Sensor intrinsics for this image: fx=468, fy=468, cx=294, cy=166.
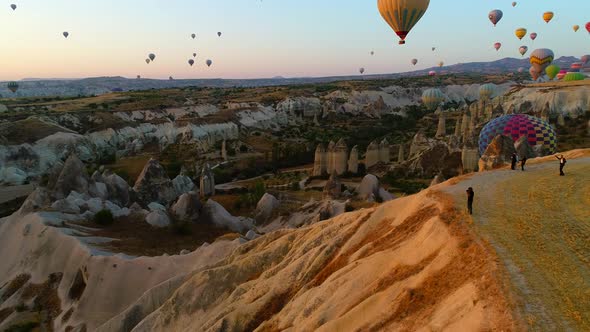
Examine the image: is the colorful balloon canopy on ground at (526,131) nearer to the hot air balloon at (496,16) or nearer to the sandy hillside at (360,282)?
the sandy hillside at (360,282)

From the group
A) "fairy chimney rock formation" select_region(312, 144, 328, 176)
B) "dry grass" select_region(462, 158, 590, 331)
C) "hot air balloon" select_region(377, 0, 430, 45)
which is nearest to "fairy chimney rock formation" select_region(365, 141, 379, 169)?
"fairy chimney rock formation" select_region(312, 144, 328, 176)

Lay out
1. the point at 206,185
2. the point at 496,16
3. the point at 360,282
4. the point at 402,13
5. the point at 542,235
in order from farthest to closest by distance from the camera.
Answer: the point at 496,16, the point at 206,185, the point at 402,13, the point at 360,282, the point at 542,235

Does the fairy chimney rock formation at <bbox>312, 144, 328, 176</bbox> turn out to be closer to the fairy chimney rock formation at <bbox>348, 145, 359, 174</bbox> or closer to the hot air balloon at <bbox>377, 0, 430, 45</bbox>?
the fairy chimney rock formation at <bbox>348, 145, 359, 174</bbox>

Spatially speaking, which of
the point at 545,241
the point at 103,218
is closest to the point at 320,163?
the point at 103,218

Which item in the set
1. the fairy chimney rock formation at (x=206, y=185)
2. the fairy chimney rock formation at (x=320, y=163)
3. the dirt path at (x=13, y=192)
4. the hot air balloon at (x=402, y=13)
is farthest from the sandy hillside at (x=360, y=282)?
the dirt path at (x=13, y=192)

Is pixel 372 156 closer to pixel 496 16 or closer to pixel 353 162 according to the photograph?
pixel 353 162

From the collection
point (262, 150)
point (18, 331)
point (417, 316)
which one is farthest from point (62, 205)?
point (262, 150)
